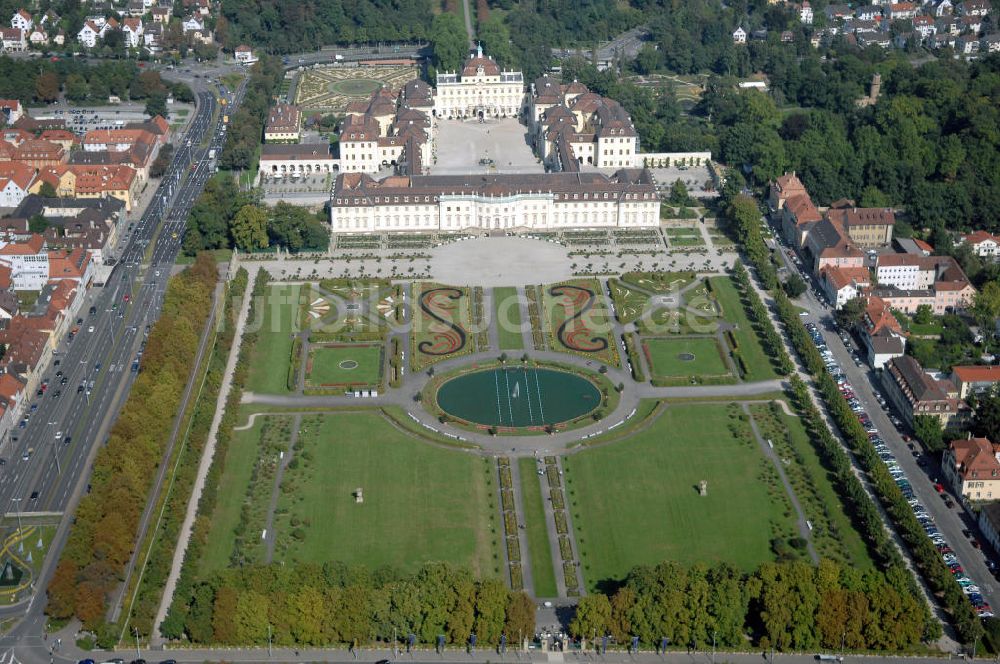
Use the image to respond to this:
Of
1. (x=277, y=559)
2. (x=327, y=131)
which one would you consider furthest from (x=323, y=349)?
(x=327, y=131)

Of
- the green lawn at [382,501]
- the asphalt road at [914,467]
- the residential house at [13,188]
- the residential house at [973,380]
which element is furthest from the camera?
→ the residential house at [13,188]

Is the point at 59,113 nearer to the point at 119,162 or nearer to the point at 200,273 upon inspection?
the point at 119,162

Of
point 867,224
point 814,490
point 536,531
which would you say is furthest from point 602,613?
point 867,224

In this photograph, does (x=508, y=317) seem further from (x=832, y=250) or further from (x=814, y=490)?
(x=814, y=490)

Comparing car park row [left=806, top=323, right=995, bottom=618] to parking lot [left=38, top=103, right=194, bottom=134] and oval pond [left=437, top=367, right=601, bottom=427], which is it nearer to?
oval pond [left=437, top=367, right=601, bottom=427]

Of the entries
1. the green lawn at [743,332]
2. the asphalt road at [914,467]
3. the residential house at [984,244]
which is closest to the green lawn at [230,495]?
the green lawn at [743,332]

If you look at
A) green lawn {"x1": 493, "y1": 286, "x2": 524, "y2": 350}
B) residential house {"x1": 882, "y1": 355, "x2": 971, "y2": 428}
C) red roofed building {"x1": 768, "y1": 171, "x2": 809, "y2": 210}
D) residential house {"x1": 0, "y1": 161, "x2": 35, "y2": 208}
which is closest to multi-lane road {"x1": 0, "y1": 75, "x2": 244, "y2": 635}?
residential house {"x1": 0, "y1": 161, "x2": 35, "y2": 208}

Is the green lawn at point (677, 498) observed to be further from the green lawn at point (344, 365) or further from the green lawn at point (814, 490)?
the green lawn at point (344, 365)
